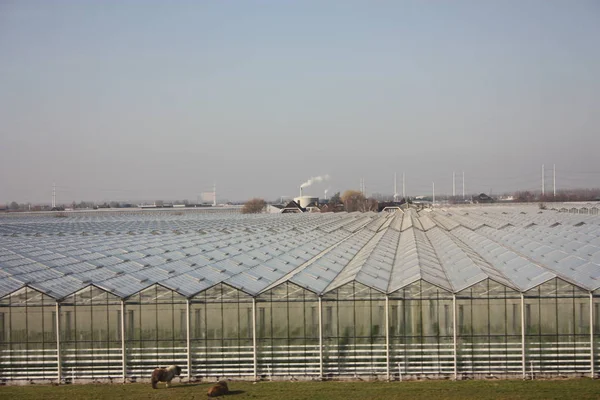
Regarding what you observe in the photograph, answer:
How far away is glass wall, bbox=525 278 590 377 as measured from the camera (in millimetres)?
23109

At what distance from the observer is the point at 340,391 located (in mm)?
21359

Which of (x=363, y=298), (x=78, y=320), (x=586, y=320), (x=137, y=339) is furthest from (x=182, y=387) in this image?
(x=586, y=320)

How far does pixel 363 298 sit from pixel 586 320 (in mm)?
7268

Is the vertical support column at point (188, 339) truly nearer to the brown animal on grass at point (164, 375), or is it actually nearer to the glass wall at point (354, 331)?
the brown animal on grass at point (164, 375)

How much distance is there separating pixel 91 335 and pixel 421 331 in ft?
35.6

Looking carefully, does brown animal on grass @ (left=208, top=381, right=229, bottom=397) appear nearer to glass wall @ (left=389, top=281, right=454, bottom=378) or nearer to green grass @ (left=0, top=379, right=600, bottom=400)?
green grass @ (left=0, top=379, right=600, bottom=400)

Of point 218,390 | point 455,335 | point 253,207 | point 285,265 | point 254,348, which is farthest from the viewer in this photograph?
point 253,207

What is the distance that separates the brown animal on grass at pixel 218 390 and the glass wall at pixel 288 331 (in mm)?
2582

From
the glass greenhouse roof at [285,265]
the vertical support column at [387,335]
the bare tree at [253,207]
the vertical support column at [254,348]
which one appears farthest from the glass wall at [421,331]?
the bare tree at [253,207]

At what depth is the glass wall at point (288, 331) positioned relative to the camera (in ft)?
77.6

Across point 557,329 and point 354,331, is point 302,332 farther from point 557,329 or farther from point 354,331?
point 557,329

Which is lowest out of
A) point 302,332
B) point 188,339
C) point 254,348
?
point 254,348

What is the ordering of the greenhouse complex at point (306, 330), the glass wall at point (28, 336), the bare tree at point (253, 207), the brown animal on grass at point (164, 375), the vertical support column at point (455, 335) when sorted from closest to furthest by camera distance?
the brown animal on grass at point (164, 375) < the vertical support column at point (455, 335) < the greenhouse complex at point (306, 330) < the glass wall at point (28, 336) < the bare tree at point (253, 207)

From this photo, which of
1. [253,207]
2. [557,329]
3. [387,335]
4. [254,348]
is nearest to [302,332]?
[254,348]
